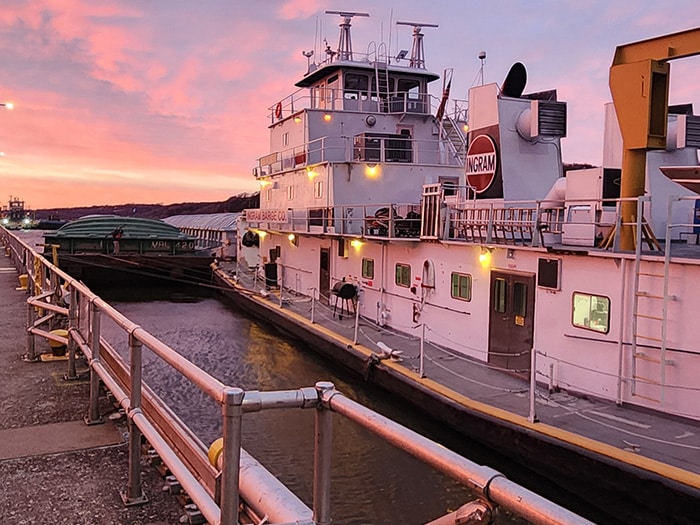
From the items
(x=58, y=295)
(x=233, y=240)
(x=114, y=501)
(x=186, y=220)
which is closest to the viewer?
(x=114, y=501)

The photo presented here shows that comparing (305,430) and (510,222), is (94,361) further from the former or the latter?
(510,222)

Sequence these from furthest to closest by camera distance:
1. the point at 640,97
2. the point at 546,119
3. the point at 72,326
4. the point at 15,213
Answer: the point at 15,213 → the point at 546,119 → the point at 640,97 → the point at 72,326

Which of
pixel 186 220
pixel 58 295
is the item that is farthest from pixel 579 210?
pixel 186 220

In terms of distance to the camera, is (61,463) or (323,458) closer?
(323,458)

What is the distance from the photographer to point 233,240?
44250mm

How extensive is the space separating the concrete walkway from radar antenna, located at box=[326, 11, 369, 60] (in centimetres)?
2304

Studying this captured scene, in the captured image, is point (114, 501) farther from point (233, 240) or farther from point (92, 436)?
point (233, 240)

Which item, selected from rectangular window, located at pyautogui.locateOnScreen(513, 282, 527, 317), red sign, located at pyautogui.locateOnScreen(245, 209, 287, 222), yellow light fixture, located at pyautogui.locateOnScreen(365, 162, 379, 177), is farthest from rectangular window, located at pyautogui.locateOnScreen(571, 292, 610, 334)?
red sign, located at pyautogui.locateOnScreen(245, 209, 287, 222)

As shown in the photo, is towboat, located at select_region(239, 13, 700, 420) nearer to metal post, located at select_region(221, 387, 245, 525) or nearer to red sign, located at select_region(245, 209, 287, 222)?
red sign, located at select_region(245, 209, 287, 222)

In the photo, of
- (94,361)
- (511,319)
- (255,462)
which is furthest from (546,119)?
(255,462)

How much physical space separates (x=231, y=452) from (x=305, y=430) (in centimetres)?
1043

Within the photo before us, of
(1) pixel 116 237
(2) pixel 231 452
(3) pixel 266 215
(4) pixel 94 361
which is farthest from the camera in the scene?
(1) pixel 116 237

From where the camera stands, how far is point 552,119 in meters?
15.5

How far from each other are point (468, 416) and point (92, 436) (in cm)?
702
